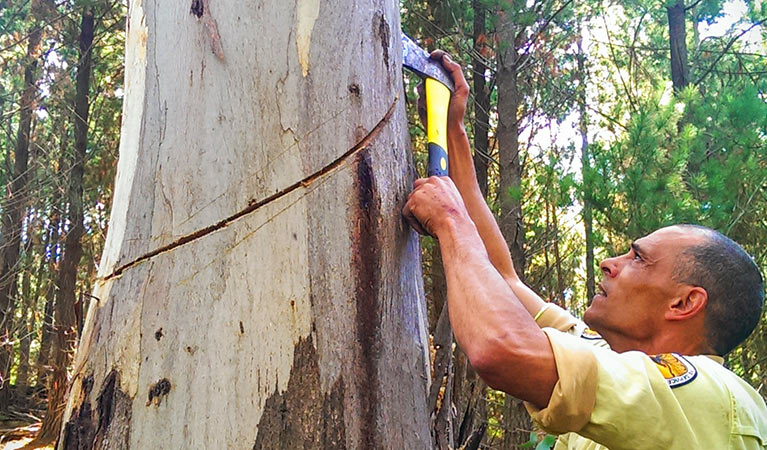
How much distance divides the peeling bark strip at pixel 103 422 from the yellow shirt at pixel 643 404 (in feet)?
2.60

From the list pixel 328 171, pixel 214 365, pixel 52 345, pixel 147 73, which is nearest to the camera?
pixel 214 365

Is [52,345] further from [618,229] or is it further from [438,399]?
[438,399]

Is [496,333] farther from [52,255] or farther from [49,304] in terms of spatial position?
[49,304]

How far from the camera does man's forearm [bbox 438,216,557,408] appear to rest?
3.91 ft

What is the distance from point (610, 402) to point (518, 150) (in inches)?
199

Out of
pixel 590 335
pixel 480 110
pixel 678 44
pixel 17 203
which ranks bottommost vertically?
pixel 590 335

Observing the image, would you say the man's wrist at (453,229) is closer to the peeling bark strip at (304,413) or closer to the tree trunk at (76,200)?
the peeling bark strip at (304,413)

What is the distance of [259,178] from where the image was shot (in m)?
1.25

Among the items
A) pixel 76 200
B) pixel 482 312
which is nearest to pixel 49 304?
pixel 76 200

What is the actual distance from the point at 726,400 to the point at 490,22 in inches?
218

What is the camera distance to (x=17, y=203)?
31.7 feet

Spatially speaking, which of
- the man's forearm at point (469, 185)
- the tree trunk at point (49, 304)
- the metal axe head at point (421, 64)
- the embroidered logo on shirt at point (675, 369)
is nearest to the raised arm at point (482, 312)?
the embroidered logo on shirt at point (675, 369)

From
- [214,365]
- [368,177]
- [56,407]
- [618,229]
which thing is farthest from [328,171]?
[56,407]

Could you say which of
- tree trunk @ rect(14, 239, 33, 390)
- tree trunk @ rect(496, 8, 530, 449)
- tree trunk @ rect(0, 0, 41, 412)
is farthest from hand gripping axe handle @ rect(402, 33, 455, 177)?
tree trunk @ rect(14, 239, 33, 390)
